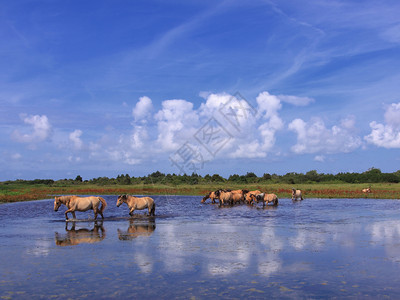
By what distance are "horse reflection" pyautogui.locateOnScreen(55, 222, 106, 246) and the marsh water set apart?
4 centimetres

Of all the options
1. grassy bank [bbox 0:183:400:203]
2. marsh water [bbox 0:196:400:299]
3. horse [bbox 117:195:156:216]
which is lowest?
marsh water [bbox 0:196:400:299]

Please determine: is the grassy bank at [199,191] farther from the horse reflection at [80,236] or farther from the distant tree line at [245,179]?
the horse reflection at [80,236]

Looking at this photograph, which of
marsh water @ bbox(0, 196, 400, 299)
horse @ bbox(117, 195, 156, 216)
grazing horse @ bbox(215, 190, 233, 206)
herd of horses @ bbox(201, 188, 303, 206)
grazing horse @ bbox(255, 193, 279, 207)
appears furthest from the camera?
grazing horse @ bbox(215, 190, 233, 206)

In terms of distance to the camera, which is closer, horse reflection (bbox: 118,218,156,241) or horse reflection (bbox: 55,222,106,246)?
horse reflection (bbox: 55,222,106,246)

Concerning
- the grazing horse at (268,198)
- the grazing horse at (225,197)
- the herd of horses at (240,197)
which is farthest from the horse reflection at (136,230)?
the grazing horse at (268,198)

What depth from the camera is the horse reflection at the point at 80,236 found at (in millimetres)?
13461

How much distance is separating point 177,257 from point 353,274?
4.59 m

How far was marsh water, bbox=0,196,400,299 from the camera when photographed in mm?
7625

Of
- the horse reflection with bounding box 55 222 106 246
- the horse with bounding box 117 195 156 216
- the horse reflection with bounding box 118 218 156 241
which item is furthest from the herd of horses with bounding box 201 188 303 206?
the horse reflection with bounding box 55 222 106 246

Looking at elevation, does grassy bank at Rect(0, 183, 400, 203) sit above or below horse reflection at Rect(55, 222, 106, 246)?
above

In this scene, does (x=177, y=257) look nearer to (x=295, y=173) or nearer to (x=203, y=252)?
(x=203, y=252)

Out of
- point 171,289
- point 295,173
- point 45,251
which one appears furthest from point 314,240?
point 295,173

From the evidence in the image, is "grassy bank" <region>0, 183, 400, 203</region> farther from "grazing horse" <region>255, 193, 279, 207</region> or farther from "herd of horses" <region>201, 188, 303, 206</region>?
"grazing horse" <region>255, 193, 279, 207</region>

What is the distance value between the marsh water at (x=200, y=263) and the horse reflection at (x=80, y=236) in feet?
0.12
